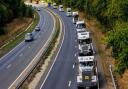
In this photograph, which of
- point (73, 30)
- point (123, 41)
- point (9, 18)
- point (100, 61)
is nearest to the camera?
point (123, 41)

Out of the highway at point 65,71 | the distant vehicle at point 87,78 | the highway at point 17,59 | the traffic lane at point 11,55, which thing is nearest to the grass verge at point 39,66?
the highway at point 65,71

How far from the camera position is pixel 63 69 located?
5500 cm

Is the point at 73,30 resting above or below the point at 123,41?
below

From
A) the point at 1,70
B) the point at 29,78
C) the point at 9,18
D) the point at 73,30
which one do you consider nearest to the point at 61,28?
the point at 73,30

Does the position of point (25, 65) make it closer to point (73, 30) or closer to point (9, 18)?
point (73, 30)

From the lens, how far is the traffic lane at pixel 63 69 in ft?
152

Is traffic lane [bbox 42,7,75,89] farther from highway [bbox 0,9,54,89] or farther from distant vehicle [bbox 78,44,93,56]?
highway [bbox 0,9,54,89]

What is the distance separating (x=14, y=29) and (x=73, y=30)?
17.1m

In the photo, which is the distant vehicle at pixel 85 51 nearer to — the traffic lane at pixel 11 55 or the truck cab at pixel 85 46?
the truck cab at pixel 85 46

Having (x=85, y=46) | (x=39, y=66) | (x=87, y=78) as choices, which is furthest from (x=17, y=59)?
(x=87, y=78)

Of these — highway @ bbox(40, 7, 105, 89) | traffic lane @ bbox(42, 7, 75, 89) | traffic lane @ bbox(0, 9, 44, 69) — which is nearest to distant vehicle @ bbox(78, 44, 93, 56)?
highway @ bbox(40, 7, 105, 89)

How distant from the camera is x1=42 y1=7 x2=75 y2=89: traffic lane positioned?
4641 centimetres

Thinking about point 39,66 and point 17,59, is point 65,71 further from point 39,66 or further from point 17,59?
point 17,59

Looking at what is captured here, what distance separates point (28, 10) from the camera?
450 feet
